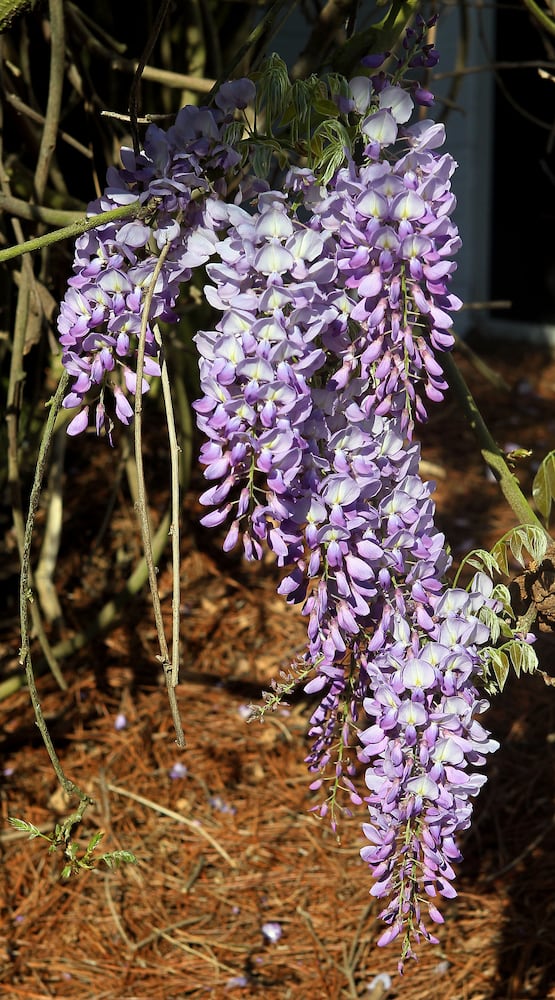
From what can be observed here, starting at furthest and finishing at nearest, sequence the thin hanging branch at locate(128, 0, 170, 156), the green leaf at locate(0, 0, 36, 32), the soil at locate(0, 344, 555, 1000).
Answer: the soil at locate(0, 344, 555, 1000) < the green leaf at locate(0, 0, 36, 32) < the thin hanging branch at locate(128, 0, 170, 156)

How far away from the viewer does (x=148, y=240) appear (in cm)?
89

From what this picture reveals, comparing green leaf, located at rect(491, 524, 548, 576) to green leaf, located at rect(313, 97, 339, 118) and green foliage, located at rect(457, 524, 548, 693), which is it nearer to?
green foliage, located at rect(457, 524, 548, 693)

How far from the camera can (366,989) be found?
1.61 metres

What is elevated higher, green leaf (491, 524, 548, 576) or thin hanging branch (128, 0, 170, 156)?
thin hanging branch (128, 0, 170, 156)

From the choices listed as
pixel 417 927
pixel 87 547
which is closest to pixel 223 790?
pixel 87 547

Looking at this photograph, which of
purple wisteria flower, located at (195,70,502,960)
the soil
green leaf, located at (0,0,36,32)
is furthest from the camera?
the soil

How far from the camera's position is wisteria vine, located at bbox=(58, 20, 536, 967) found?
81 centimetres

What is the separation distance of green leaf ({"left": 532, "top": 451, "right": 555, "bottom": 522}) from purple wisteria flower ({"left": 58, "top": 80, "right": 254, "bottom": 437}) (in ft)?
1.40

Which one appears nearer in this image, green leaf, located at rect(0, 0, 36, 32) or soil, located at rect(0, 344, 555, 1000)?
green leaf, located at rect(0, 0, 36, 32)

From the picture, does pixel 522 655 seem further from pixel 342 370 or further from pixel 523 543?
pixel 342 370

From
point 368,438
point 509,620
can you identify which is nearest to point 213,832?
point 509,620

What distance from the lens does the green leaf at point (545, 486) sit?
3.49 ft

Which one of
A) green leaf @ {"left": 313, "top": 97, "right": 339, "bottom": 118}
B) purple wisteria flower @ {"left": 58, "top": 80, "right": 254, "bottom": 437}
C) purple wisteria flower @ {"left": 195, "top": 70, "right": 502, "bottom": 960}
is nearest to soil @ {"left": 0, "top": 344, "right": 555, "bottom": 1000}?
purple wisteria flower @ {"left": 195, "top": 70, "right": 502, "bottom": 960}

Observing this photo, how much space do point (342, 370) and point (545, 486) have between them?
0.31 m
